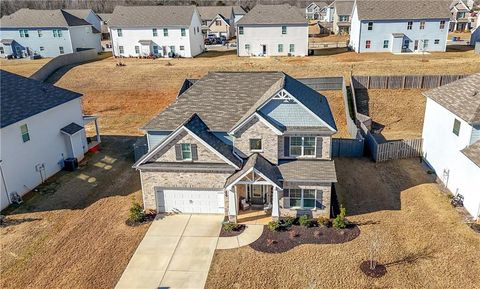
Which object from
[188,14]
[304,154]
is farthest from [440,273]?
[188,14]

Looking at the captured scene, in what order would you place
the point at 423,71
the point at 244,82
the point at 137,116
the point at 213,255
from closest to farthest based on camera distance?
the point at 213,255 → the point at 244,82 → the point at 137,116 → the point at 423,71

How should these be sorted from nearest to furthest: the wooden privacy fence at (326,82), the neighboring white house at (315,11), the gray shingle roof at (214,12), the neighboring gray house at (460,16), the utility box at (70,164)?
the utility box at (70,164)
the wooden privacy fence at (326,82)
the neighboring gray house at (460,16)
the gray shingle roof at (214,12)
the neighboring white house at (315,11)

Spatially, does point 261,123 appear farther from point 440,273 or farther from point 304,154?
point 440,273

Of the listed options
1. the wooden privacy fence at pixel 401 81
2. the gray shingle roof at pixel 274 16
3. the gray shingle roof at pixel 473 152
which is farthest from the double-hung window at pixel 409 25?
the gray shingle roof at pixel 473 152

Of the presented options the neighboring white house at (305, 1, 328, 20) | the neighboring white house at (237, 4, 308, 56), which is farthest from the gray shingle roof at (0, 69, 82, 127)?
the neighboring white house at (305, 1, 328, 20)

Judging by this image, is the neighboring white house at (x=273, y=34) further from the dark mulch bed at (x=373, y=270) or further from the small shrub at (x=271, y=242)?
the dark mulch bed at (x=373, y=270)

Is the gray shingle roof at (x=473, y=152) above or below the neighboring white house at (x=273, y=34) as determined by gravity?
below

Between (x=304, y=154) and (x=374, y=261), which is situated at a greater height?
(x=304, y=154)
